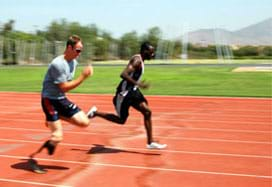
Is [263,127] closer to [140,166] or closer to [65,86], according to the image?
[140,166]

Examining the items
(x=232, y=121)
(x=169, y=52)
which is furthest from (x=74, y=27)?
(x=232, y=121)

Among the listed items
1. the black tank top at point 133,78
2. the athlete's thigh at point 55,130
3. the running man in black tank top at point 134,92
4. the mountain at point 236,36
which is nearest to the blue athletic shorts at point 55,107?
the athlete's thigh at point 55,130

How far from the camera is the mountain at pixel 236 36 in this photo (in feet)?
231

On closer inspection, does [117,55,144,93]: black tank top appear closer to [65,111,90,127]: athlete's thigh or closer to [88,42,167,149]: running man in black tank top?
[88,42,167,149]: running man in black tank top

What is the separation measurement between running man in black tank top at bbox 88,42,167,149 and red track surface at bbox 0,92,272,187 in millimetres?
497

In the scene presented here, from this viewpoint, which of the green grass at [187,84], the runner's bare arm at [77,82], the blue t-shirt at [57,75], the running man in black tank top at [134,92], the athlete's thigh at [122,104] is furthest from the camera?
the green grass at [187,84]

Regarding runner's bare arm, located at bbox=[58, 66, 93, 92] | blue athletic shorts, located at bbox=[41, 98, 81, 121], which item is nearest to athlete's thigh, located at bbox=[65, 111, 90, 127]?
blue athletic shorts, located at bbox=[41, 98, 81, 121]

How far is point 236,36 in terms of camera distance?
145125mm

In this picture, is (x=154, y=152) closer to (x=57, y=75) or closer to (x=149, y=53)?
(x=149, y=53)

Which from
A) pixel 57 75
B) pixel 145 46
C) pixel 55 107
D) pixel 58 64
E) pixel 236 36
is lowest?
pixel 55 107

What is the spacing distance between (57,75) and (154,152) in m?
2.34

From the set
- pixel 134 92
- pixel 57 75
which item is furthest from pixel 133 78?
pixel 57 75

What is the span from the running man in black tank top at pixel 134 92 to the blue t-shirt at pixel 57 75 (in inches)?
56.2

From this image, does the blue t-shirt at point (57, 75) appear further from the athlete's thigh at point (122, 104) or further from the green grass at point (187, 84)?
the green grass at point (187, 84)
